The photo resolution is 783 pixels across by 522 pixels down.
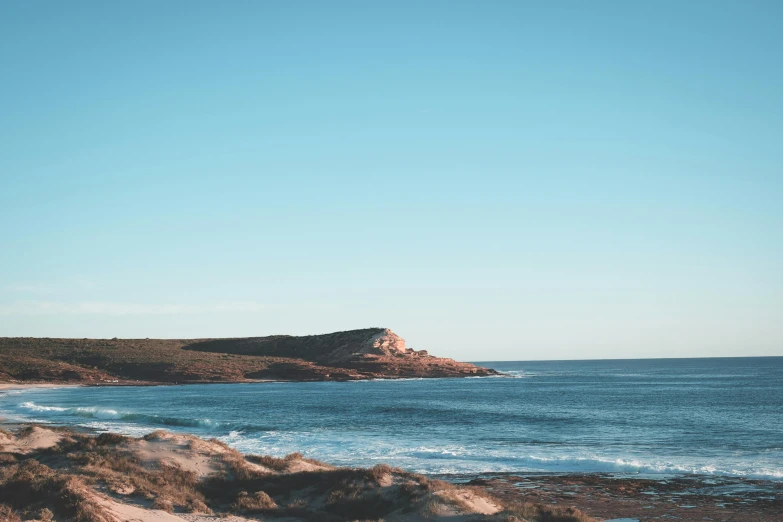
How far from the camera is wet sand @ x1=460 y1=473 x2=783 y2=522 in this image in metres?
21.2

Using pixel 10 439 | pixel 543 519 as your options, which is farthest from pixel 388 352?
pixel 543 519

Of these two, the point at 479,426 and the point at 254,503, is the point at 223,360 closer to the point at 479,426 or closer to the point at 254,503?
the point at 479,426

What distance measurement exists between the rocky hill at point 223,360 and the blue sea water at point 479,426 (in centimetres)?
3527

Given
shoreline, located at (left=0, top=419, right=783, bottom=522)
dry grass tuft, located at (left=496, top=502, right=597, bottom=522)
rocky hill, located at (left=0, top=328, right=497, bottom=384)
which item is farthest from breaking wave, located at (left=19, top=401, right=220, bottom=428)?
rocky hill, located at (left=0, top=328, right=497, bottom=384)

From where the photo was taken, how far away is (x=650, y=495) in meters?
24.1

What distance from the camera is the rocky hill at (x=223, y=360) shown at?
115m

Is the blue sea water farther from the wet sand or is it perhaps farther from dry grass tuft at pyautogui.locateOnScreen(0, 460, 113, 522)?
dry grass tuft at pyautogui.locateOnScreen(0, 460, 113, 522)

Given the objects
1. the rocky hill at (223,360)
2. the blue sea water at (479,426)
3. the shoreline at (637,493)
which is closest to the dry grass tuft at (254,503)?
the shoreline at (637,493)

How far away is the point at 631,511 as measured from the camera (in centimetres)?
2167

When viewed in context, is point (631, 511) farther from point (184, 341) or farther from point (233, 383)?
point (184, 341)

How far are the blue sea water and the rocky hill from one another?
3527 cm

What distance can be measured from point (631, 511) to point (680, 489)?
460cm

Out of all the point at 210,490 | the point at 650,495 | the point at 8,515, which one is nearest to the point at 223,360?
the point at 210,490

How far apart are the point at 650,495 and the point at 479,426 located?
77.3 ft
